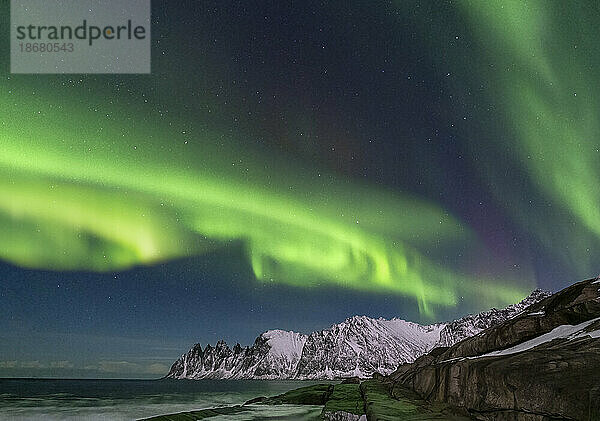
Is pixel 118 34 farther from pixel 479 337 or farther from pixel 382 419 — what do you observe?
pixel 479 337

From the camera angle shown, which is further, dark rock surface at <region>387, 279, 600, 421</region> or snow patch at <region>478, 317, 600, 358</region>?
snow patch at <region>478, 317, 600, 358</region>

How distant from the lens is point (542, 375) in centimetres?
2323

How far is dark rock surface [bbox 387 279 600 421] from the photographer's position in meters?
20.6

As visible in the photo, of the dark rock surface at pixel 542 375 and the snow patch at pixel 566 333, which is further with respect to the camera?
the snow patch at pixel 566 333

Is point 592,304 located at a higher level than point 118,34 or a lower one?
lower

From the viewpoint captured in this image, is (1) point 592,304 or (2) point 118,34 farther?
(1) point 592,304

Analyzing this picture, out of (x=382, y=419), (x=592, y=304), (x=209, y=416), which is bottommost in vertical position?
(x=209, y=416)

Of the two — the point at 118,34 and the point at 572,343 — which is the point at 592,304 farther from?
the point at 118,34

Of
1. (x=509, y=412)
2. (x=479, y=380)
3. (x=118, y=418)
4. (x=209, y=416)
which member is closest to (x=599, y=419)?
(x=509, y=412)

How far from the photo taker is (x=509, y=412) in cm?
2494

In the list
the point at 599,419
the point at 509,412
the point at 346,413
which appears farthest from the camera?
the point at 346,413

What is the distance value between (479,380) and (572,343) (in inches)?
240

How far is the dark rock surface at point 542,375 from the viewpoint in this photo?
2064cm

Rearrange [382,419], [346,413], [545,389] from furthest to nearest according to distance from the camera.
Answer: [346,413] < [382,419] < [545,389]
